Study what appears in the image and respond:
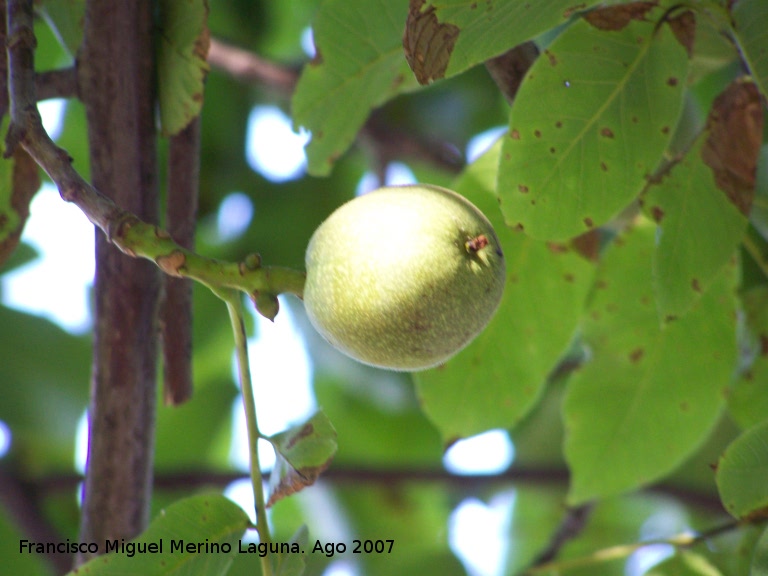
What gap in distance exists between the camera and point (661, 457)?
4.89 feet

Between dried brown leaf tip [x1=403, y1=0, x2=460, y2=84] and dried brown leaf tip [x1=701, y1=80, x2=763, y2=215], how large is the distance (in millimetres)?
415

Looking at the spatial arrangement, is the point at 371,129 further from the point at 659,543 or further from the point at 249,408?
the point at 249,408

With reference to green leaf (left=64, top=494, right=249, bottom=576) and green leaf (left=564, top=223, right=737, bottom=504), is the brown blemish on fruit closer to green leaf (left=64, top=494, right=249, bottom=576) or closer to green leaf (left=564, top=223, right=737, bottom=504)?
green leaf (left=64, top=494, right=249, bottom=576)

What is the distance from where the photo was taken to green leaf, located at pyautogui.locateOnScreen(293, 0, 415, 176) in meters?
1.28

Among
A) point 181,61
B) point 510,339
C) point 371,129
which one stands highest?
point 371,129

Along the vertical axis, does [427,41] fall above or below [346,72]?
below

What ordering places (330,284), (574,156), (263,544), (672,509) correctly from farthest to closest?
(672,509), (574,156), (263,544), (330,284)

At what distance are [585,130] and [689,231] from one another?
20 cm

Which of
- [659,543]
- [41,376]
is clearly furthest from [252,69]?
[659,543]

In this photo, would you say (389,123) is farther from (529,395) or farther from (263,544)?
(263,544)

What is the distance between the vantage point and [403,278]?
34.9 inches

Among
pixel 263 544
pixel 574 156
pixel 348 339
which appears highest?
pixel 574 156

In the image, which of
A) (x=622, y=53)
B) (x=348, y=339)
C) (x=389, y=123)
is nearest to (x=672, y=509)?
(x=389, y=123)

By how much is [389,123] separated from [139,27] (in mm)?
1464
